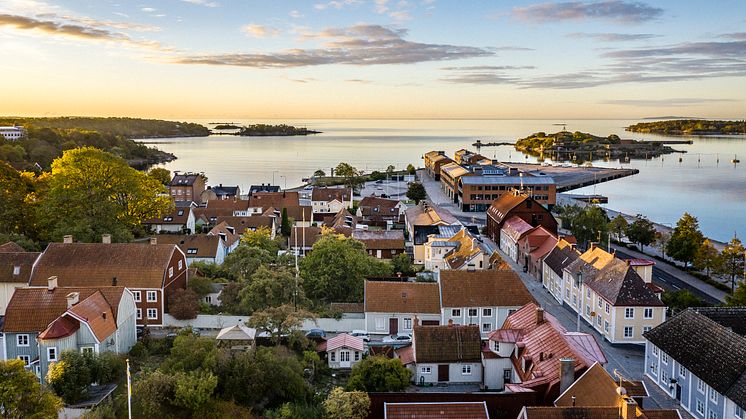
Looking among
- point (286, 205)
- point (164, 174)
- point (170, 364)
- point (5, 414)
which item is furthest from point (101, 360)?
point (164, 174)

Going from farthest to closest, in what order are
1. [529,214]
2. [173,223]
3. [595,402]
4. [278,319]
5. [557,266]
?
[173,223] < [529,214] < [557,266] < [278,319] < [595,402]

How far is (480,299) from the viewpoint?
31.2 meters

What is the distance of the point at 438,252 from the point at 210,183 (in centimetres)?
7956

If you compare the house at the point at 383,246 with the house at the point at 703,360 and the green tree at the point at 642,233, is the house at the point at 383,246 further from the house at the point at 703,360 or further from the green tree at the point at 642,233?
the house at the point at 703,360

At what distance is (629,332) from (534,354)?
9524 millimetres

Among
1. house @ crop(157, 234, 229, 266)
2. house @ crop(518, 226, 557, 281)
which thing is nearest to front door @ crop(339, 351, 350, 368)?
house @ crop(157, 234, 229, 266)

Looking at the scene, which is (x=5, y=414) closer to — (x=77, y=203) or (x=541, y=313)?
(x=541, y=313)

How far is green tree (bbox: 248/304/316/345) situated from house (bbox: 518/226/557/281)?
2065 cm

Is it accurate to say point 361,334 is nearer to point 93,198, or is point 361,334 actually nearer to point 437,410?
point 437,410

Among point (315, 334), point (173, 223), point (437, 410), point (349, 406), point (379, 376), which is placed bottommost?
point (315, 334)

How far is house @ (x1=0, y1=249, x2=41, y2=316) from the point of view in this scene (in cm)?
3072

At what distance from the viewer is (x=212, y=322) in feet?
102

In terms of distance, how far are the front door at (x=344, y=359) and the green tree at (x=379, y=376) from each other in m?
3.26

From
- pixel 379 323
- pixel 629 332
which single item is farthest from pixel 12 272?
pixel 629 332
